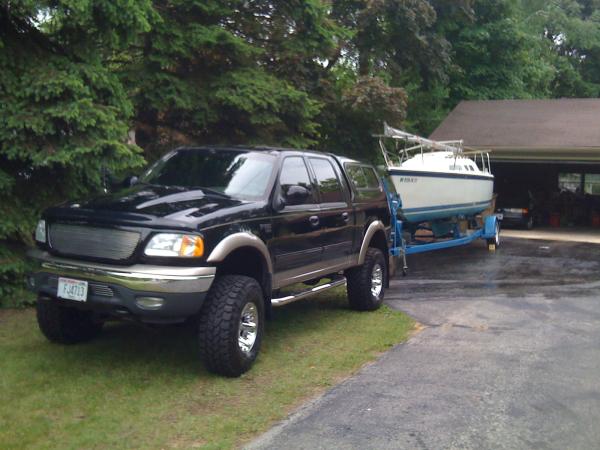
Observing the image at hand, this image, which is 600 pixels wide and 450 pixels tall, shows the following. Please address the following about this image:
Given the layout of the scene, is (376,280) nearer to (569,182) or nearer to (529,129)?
(529,129)

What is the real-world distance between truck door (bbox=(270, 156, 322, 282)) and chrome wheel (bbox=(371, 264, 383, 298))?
159 centimetres

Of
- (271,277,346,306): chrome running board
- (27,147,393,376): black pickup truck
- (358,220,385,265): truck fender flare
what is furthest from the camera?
(358,220,385,265): truck fender flare

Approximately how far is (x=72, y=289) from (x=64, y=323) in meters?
1.12

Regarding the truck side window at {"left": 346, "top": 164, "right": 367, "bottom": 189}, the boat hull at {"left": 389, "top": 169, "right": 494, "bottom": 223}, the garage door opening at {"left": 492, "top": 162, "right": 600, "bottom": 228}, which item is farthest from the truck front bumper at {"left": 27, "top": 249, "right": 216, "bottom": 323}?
the garage door opening at {"left": 492, "top": 162, "right": 600, "bottom": 228}

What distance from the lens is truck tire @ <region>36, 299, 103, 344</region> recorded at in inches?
262

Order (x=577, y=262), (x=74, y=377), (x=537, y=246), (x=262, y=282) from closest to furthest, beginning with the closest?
(x=74, y=377)
(x=262, y=282)
(x=577, y=262)
(x=537, y=246)

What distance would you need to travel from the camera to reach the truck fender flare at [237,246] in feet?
19.3

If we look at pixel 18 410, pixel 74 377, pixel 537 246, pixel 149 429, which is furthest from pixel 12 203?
pixel 537 246

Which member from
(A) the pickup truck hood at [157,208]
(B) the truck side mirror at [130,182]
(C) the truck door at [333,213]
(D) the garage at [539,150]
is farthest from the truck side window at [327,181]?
(D) the garage at [539,150]

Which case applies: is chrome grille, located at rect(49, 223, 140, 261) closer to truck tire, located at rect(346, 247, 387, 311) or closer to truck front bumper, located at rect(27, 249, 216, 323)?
truck front bumper, located at rect(27, 249, 216, 323)

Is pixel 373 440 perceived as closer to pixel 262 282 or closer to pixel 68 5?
pixel 262 282

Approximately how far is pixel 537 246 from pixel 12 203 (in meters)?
13.5

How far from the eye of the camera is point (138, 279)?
556cm

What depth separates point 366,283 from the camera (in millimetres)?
8906
